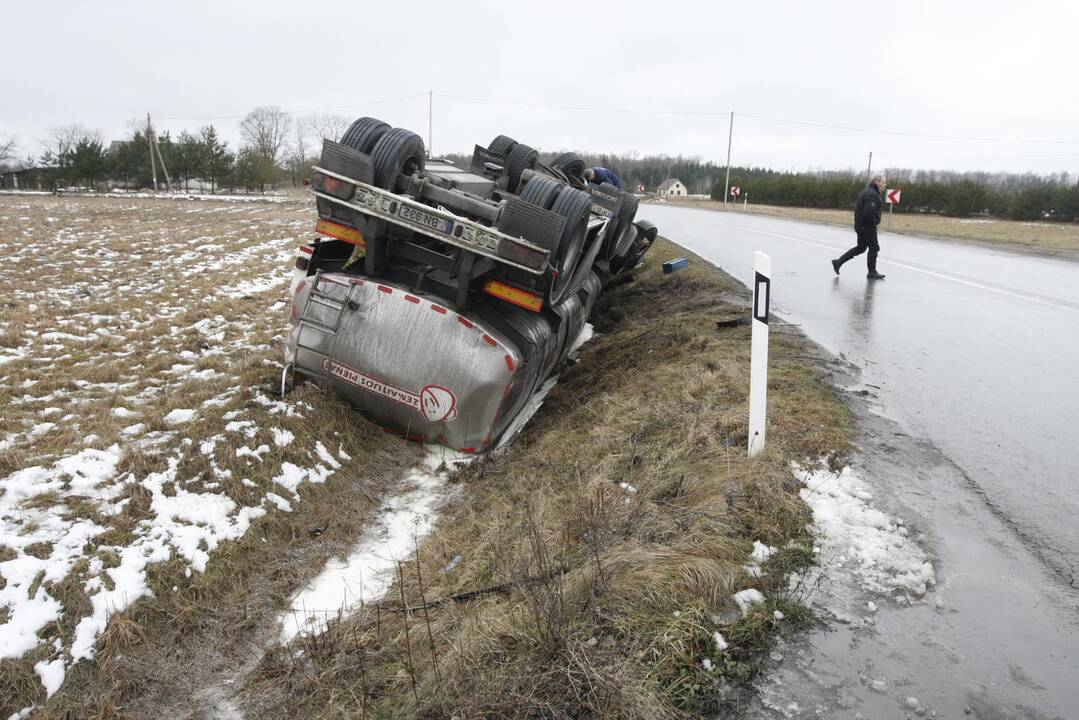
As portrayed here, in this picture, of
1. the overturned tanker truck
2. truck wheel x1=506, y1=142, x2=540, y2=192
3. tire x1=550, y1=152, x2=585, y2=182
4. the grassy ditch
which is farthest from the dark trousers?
the overturned tanker truck

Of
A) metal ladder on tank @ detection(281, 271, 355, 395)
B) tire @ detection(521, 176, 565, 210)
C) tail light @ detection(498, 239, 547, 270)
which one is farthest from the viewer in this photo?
tire @ detection(521, 176, 565, 210)

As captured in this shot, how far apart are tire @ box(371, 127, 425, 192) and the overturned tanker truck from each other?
0.01 meters

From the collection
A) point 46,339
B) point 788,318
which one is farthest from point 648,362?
point 46,339

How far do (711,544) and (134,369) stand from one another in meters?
6.25

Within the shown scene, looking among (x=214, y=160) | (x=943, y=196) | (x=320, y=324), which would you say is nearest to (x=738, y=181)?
(x=943, y=196)

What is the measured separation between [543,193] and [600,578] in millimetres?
3748

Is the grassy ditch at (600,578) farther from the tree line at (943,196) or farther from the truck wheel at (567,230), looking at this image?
the tree line at (943,196)

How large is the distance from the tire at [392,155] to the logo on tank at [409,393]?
1.58 m

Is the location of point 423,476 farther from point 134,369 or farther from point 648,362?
point 134,369

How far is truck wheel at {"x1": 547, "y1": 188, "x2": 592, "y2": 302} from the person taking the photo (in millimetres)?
5770

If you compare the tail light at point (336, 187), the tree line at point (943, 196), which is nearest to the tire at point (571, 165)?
the tail light at point (336, 187)

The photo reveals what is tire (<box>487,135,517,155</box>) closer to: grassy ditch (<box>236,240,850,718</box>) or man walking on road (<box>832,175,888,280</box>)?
grassy ditch (<box>236,240,850,718</box>)

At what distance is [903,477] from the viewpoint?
13.1ft

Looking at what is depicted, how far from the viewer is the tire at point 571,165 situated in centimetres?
1012
